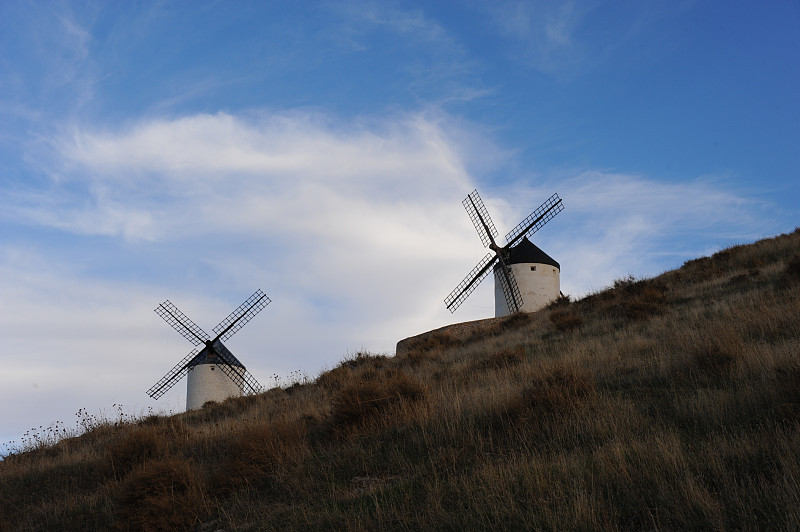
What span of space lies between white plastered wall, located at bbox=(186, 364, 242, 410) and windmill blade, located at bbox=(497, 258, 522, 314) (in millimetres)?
16516

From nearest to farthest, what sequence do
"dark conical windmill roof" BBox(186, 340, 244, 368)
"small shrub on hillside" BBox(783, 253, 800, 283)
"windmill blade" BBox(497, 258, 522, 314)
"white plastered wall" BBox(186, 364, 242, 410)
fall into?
"small shrub on hillside" BBox(783, 253, 800, 283), "windmill blade" BBox(497, 258, 522, 314), "white plastered wall" BBox(186, 364, 242, 410), "dark conical windmill roof" BBox(186, 340, 244, 368)

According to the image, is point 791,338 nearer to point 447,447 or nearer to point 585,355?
point 585,355

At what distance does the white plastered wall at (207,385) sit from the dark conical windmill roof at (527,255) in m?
17.8

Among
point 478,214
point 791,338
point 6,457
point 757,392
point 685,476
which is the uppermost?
point 478,214

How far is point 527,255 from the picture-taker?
3050cm

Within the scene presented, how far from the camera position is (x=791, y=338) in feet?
26.2

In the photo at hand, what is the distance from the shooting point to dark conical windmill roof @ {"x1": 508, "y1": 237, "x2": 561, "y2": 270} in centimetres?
3034

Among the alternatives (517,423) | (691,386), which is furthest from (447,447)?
(691,386)

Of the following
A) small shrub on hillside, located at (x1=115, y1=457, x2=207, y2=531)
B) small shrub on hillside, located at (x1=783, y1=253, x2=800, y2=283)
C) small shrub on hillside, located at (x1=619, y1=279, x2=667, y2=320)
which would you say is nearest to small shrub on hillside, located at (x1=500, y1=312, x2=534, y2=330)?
small shrub on hillside, located at (x1=619, y1=279, x2=667, y2=320)

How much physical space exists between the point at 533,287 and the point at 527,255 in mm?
1875

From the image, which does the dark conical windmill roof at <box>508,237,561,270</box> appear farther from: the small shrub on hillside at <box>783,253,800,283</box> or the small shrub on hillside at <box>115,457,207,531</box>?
the small shrub on hillside at <box>115,457,207,531</box>

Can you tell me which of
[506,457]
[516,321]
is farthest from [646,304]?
[506,457]

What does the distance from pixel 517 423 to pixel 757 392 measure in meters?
2.42

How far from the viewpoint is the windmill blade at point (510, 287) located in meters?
29.4
